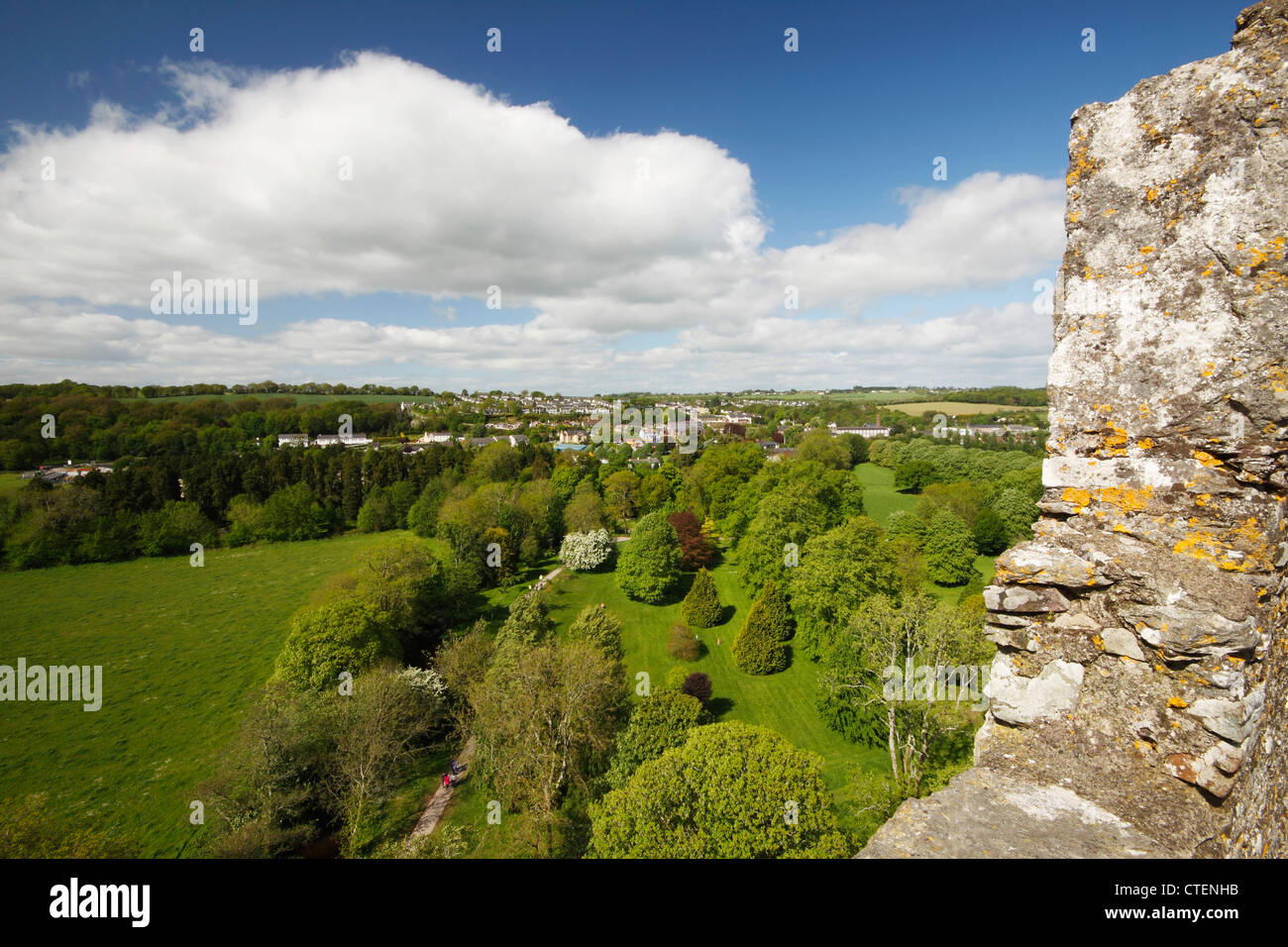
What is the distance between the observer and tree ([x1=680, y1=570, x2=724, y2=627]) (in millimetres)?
30625

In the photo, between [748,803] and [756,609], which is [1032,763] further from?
[756,609]

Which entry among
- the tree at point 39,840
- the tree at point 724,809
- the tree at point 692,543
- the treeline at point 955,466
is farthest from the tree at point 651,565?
the treeline at point 955,466

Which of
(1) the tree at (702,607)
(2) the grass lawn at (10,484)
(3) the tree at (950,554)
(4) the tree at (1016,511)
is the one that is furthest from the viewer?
(2) the grass lawn at (10,484)

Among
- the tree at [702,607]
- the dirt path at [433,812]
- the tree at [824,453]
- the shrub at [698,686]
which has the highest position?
the tree at [824,453]

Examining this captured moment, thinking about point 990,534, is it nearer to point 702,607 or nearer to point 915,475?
point 915,475

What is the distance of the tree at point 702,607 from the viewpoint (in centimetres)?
3062

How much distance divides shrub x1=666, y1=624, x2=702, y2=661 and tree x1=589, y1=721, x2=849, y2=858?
15.4 m

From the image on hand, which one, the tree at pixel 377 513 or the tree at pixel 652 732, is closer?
the tree at pixel 652 732

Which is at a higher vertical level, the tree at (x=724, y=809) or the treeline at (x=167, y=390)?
the treeline at (x=167, y=390)

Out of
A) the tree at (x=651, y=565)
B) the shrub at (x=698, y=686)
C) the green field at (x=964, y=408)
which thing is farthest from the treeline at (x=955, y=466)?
the green field at (x=964, y=408)

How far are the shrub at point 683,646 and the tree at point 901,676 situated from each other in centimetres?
799

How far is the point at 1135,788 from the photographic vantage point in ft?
11.1

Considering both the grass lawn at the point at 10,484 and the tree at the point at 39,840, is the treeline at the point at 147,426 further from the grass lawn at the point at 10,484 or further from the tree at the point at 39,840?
the tree at the point at 39,840

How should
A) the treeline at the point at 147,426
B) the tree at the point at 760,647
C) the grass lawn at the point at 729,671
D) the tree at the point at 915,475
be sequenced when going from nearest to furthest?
the grass lawn at the point at 729,671 < the tree at the point at 760,647 < the tree at the point at 915,475 < the treeline at the point at 147,426
